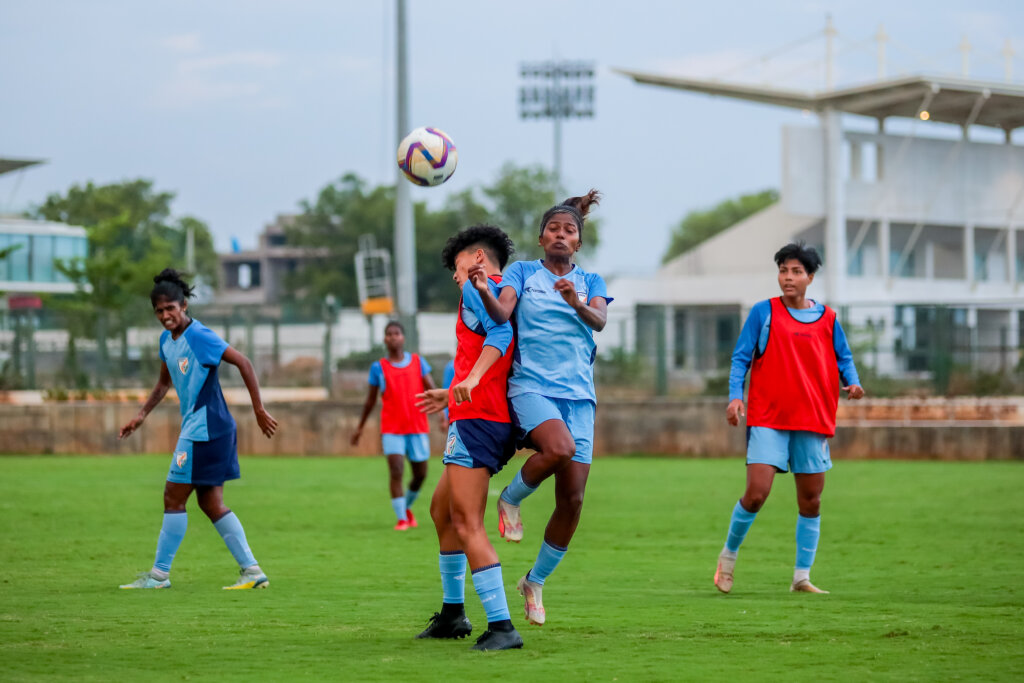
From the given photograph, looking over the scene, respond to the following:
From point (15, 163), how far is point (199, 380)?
53310mm

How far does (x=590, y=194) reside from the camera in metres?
7.69

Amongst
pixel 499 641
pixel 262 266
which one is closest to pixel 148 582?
pixel 499 641

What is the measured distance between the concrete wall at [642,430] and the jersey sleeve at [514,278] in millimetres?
17941

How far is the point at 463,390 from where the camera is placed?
6.23 m

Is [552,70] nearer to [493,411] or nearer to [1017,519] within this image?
[1017,519]

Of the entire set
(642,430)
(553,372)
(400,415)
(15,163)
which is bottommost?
(642,430)

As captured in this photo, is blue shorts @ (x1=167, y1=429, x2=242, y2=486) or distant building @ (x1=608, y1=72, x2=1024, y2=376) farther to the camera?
distant building @ (x1=608, y1=72, x2=1024, y2=376)

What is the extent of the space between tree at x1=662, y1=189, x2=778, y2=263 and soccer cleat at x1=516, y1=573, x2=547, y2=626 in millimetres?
121915

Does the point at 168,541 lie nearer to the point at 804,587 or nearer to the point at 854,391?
the point at 804,587

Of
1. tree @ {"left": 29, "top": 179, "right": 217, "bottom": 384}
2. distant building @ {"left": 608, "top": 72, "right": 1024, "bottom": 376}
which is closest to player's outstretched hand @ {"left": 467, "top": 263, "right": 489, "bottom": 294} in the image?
tree @ {"left": 29, "top": 179, "right": 217, "bottom": 384}

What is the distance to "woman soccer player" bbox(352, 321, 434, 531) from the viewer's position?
1395cm

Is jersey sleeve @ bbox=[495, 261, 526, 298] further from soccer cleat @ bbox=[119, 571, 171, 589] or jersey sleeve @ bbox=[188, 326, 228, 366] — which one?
soccer cleat @ bbox=[119, 571, 171, 589]

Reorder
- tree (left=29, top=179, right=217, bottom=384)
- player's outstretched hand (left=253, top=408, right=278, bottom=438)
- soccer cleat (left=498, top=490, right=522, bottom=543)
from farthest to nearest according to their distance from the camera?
tree (left=29, top=179, right=217, bottom=384)
player's outstretched hand (left=253, top=408, right=278, bottom=438)
soccer cleat (left=498, top=490, right=522, bottom=543)

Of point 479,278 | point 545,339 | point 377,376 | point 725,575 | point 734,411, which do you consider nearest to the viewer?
point 479,278
